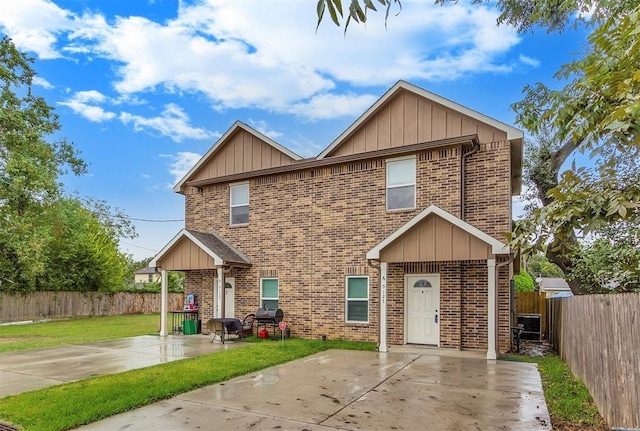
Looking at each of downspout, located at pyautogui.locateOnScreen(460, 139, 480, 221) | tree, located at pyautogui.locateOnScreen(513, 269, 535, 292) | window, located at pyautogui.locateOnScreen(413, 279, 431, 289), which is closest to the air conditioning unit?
window, located at pyautogui.locateOnScreen(413, 279, 431, 289)

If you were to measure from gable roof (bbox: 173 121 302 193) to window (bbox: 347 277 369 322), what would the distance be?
182 inches

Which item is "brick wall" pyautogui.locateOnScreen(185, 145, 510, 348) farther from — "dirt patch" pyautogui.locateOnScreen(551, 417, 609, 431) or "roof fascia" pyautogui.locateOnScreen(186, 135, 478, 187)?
"dirt patch" pyautogui.locateOnScreen(551, 417, 609, 431)

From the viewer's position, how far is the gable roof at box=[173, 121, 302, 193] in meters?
15.5

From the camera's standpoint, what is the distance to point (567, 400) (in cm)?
700

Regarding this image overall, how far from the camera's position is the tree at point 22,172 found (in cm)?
2083

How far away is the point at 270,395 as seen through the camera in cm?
725

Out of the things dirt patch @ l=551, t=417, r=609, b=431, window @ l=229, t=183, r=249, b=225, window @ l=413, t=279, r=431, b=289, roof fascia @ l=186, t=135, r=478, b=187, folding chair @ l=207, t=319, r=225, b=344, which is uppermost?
roof fascia @ l=186, t=135, r=478, b=187

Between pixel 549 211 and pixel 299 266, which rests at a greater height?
pixel 549 211

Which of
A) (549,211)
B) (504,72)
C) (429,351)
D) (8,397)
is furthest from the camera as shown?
(504,72)

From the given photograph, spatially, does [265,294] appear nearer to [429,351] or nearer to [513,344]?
[429,351]

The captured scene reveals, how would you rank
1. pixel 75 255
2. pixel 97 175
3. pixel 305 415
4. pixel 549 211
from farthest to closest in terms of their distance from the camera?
pixel 97 175 → pixel 75 255 → pixel 305 415 → pixel 549 211

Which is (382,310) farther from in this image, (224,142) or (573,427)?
(224,142)

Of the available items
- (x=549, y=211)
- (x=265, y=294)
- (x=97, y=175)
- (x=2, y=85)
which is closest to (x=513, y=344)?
(x=265, y=294)

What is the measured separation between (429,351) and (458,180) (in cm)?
468
